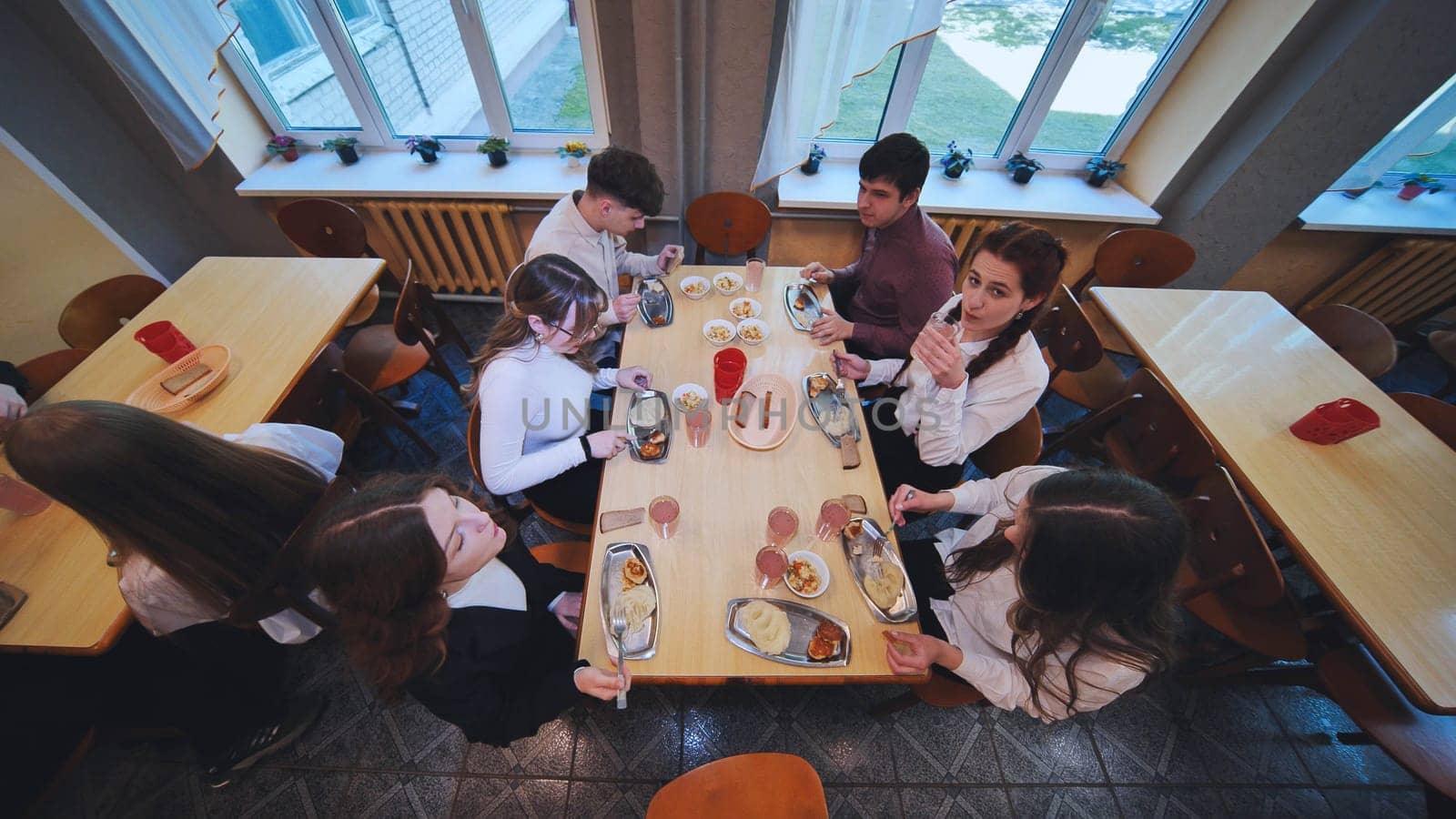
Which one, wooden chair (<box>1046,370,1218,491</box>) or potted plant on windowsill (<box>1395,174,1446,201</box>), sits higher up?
potted plant on windowsill (<box>1395,174,1446,201</box>)

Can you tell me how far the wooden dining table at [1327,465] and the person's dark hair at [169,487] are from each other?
3267 mm

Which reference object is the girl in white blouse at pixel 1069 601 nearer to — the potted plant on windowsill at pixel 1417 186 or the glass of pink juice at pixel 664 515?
the glass of pink juice at pixel 664 515

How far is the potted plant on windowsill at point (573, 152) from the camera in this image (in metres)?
3.26

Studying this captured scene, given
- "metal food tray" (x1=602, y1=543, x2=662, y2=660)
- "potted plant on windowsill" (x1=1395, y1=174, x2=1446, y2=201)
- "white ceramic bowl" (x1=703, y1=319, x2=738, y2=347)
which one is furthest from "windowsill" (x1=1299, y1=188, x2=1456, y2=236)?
"metal food tray" (x1=602, y1=543, x2=662, y2=660)

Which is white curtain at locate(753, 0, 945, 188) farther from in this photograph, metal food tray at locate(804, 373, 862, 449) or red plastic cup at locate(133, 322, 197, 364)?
red plastic cup at locate(133, 322, 197, 364)

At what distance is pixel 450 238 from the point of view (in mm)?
3348

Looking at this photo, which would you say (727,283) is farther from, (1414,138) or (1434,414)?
(1414,138)

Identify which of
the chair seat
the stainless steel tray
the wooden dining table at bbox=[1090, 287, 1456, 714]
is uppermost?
the stainless steel tray

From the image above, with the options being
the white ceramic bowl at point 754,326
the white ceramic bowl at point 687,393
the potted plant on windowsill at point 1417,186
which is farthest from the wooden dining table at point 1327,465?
the white ceramic bowl at point 687,393

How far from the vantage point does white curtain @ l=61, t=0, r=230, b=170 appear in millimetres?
2432

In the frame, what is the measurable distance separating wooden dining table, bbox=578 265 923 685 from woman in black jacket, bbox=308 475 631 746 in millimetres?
215

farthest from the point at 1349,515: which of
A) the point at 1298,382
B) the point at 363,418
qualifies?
the point at 363,418

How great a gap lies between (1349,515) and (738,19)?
338cm

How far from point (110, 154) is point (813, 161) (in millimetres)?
4374
